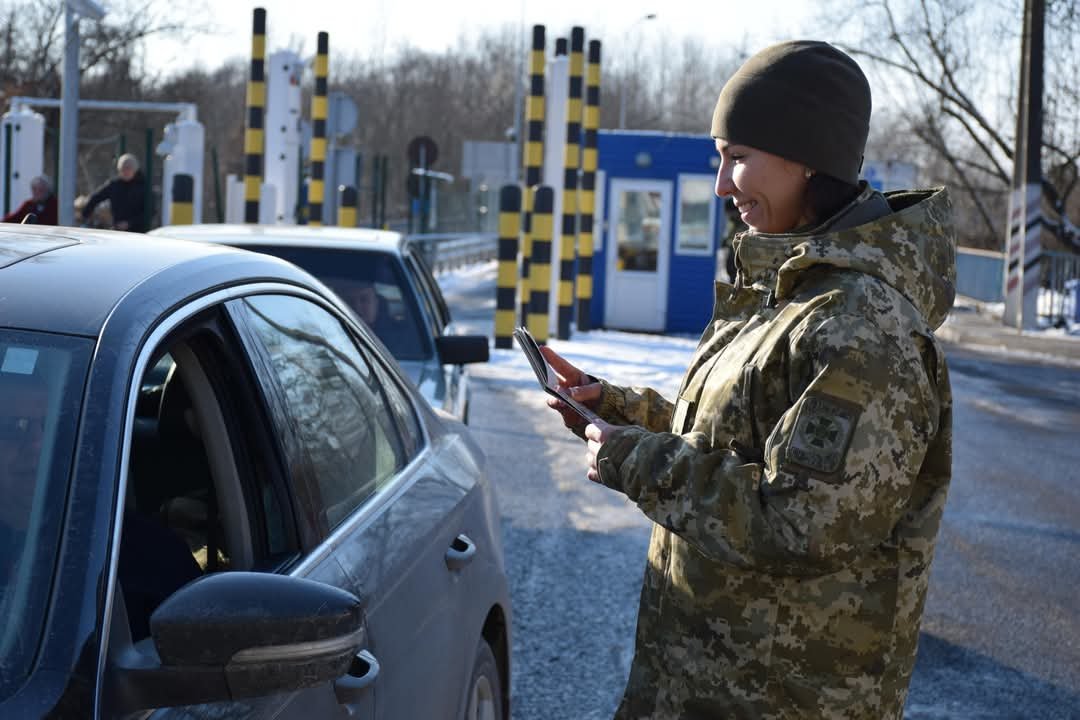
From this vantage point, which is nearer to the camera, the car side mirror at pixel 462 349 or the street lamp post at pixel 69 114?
the car side mirror at pixel 462 349

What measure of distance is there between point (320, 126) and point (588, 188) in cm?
348

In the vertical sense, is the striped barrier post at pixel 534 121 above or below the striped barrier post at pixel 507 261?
above

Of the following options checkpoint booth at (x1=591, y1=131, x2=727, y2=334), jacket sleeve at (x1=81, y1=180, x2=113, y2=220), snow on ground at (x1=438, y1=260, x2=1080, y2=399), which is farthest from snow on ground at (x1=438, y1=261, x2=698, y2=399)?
jacket sleeve at (x1=81, y1=180, x2=113, y2=220)

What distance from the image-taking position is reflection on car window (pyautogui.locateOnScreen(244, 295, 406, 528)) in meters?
2.81

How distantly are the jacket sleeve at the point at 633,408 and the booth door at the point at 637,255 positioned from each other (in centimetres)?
1707

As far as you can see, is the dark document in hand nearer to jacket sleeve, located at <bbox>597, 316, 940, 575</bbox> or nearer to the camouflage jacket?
the camouflage jacket

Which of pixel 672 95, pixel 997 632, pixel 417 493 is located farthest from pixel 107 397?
pixel 672 95

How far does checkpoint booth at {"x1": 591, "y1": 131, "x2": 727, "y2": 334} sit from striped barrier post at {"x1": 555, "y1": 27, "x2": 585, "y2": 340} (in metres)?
1.84

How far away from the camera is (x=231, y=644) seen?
188 centimetres

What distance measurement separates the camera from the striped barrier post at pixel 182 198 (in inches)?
479

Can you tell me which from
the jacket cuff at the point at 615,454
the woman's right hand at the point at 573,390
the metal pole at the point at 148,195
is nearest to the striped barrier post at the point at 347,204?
the metal pole at the point at 148,195

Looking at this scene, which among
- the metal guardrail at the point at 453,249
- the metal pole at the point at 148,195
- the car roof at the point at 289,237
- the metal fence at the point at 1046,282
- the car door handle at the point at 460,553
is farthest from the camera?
the metal guardrail at the point at 453,249

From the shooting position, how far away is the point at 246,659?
1.90m

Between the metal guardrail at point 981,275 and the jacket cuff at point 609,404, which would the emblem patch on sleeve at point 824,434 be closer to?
the jacket cuff at point 609,404
